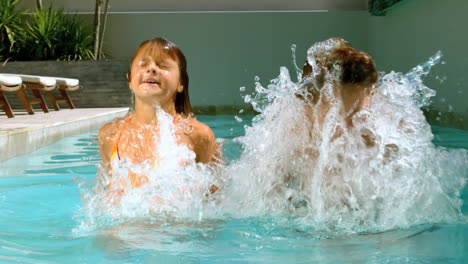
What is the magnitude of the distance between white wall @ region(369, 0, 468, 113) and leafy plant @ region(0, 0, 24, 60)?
751 centimetres

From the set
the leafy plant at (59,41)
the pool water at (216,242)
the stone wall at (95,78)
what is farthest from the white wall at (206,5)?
the pool water at (216,242)

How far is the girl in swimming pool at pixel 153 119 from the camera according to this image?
2611 mm

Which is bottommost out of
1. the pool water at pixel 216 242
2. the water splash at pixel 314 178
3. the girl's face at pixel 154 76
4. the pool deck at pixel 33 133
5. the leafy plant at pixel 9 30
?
the pool deck at pixel 33 133

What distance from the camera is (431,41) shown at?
1104 cm

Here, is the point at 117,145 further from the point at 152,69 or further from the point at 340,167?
the point at 340,167

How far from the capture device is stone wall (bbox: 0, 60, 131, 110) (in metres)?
12.7

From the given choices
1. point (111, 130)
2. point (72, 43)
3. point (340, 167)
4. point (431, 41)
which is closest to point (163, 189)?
point (111, 130)

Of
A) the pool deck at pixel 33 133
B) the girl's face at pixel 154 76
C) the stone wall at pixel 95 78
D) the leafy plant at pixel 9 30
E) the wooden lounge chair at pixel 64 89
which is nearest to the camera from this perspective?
the girl's face at pixel 154 76

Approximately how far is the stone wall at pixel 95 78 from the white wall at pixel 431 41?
5.41m

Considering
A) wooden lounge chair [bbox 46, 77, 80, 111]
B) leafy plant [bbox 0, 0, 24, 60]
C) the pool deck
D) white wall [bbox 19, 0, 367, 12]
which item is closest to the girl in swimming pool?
the pool deck

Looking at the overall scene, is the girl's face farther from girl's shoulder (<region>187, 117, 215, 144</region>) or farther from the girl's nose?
girl's shoulder (<region>187, 117, 215, 144</region>)

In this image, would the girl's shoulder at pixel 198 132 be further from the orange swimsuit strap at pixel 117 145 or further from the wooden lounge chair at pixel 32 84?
the wooden lounge chair at pixel 32 84

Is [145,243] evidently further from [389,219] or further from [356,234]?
[389,219]

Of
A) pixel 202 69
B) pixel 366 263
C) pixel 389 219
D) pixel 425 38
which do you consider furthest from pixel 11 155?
pixel 202 69
